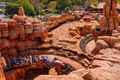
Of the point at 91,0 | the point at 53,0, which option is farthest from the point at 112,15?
the point at 53,0

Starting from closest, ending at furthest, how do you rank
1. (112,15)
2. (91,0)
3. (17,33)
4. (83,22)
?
1. (17,33)
2. (112,15)
3. (83,22)
4. (91,0)

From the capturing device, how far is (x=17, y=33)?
2356cm

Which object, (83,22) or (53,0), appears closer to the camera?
(83,22)

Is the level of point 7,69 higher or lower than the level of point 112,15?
lower

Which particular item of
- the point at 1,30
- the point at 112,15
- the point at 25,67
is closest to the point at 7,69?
the point at 25,67

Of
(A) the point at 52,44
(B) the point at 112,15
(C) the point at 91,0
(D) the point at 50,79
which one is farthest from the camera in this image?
(C) the point at 91,0

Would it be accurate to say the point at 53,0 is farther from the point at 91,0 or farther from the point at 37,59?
the point at 37,59

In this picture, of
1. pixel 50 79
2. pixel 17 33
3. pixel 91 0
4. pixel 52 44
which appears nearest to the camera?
pixel 50 79

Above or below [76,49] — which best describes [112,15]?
above

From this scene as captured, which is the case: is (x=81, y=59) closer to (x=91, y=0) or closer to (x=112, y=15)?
(x=112, y=15)

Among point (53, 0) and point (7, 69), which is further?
point (53, 0)

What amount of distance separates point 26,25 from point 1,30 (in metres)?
2.34

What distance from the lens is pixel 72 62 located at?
2202 cm

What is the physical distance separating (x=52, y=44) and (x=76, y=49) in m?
2.30
